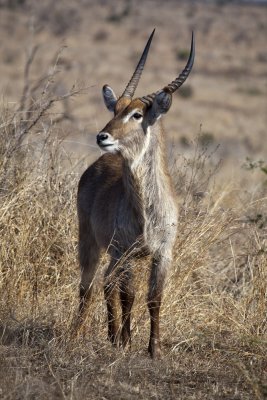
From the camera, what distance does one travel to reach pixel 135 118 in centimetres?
620

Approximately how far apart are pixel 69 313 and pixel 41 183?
1752mm

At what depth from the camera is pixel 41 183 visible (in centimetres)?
754

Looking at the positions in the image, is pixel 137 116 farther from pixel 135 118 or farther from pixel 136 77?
pixel 136 77

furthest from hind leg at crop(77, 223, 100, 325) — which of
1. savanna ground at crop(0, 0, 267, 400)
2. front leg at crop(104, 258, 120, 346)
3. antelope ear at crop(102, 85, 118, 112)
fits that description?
antelope ear at crop(102, 85, 118, 112)

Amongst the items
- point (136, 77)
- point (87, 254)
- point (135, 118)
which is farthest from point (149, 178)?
point (87, 254)

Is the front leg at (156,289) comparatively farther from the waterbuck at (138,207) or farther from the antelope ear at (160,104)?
the antelope ear at (160,104)

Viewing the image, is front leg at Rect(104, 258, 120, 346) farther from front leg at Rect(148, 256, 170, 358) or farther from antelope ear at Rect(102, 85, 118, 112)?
antelope ear at Rect(102, 85, 118, 112)

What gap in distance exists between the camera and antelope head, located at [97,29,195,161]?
6039 millimetres

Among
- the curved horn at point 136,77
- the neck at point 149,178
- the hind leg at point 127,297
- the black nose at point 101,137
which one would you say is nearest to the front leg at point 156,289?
the hind leg at point 127,297

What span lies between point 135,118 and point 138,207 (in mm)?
653

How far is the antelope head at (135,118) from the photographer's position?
6.04m

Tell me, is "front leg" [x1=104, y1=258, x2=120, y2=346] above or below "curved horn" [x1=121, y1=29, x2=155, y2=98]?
below

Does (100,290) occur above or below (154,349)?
above

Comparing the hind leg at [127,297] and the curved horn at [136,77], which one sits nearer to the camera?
the hind leg at [127,297]
